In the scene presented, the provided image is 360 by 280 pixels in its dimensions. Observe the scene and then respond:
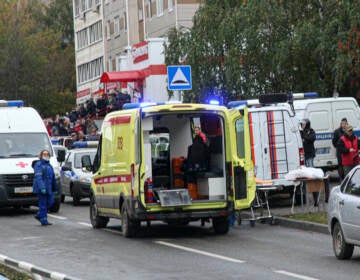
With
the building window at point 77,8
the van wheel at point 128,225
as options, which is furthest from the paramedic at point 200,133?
the building window at point 77,8

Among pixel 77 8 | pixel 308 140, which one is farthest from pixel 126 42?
pixel 308 140

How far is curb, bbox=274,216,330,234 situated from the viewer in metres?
21.4

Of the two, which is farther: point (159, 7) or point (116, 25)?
point (116, 25)

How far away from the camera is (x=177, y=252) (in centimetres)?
1847

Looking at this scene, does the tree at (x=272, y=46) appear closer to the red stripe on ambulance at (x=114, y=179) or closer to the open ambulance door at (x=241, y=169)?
the red stripe on ambulance at (x=114, y=179)

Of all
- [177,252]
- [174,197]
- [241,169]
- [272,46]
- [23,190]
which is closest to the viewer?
[177,252]

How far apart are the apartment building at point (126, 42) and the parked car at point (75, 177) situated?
15.4m

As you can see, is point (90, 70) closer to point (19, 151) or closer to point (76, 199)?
point (76, 199)

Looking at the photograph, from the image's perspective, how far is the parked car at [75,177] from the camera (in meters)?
33.1

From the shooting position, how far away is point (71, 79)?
368 ft

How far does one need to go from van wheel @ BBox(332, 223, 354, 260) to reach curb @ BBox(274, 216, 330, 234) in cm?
433

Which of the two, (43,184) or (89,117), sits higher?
(89,117)

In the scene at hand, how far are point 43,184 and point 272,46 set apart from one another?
1669cm

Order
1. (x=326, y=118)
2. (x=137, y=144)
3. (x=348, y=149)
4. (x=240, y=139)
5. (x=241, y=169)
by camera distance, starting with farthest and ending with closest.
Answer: (x=326, y=118), (x=348, y=149), (x=240, y=139), (x=241, y=169), (x=137, y=144)
